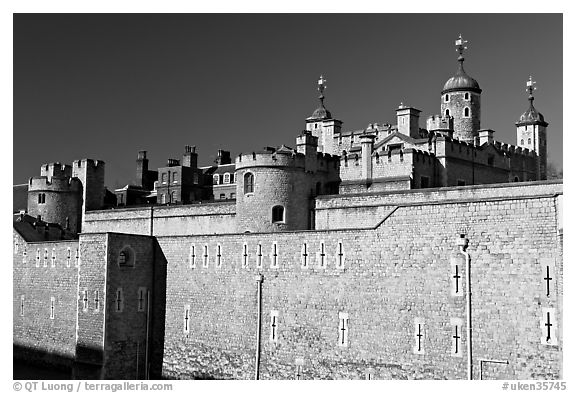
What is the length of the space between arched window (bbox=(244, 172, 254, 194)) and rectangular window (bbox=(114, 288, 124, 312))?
8.46 metres

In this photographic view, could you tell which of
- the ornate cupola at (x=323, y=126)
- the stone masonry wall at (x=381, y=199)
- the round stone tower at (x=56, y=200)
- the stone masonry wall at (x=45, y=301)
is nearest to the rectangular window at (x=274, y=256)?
the stone masonry wall at (x=381, y=199)

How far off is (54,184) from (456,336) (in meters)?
35.3

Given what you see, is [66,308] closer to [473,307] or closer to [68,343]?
[68,343]

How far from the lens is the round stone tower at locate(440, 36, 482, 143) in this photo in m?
65.9

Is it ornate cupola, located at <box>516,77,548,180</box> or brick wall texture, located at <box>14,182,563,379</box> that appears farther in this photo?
ornate cupola, located at <box>516,77,548,180</box>

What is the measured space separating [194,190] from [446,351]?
41315 mm

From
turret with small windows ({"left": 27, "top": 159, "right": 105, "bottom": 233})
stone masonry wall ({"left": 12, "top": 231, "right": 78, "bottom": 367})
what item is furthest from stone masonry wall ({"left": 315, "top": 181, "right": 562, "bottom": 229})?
turret with small windows ({"left": 27, "top": 159, "right": 105, "bottom": 233})

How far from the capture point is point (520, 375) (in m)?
28.9

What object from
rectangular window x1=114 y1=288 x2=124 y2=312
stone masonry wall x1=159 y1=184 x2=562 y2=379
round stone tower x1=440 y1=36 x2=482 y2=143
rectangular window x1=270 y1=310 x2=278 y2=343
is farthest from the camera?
round stone tower x1=440 y1=36 x2=482 y2=143

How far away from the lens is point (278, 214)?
4384 cm

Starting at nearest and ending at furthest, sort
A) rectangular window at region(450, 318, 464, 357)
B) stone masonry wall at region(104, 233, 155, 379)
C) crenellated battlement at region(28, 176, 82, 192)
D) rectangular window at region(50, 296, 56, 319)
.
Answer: rectangular window at region(450, 318, 464, 357) < stone masonry wall at region(104, 233, 155, 379) < rectangular window at region(50, 296, 56, 319) < crenellated battlement at region(28, 176, 82, 192)

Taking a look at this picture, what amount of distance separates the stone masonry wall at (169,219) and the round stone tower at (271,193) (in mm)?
3257

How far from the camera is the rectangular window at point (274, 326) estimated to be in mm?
36438

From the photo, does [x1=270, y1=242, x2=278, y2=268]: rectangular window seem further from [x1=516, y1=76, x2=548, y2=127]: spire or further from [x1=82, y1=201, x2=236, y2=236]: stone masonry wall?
[x1=516, y1=76, x2=548, y2=127]: spire
